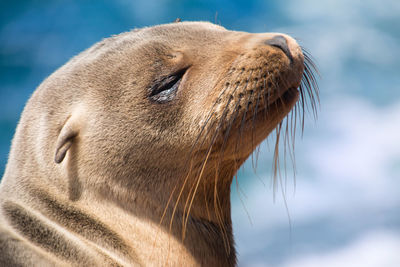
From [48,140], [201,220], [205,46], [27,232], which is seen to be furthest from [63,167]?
Answer: [205,46]

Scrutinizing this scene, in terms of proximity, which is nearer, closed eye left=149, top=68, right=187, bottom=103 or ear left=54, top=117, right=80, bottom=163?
ear left=54, top=117, right=80, bottom=163

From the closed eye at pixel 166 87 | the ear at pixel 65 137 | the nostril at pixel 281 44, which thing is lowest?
the ear at pixel 65 137

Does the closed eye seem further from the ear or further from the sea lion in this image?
the ear

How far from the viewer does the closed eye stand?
13.6 ft

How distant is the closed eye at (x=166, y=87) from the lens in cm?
413

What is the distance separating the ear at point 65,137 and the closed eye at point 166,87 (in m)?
0.66

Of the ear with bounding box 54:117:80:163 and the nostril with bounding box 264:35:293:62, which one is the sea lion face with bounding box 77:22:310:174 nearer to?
the nostril with bounding box 264:35:293:62

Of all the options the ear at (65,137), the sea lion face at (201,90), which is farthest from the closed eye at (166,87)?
the ear at (65,137)

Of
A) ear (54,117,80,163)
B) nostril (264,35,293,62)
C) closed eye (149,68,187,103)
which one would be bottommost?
ear (54,117,80,163)

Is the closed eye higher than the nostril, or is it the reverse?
the nostril

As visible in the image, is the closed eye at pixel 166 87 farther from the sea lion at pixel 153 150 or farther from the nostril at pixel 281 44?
the nostril at pixel 281 44

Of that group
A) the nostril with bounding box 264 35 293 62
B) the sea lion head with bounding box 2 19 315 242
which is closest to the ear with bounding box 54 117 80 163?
the sea lion head with bounding box 2 19 315 242

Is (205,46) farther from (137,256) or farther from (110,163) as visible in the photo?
(137,256)

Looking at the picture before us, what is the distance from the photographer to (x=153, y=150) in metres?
4.07
